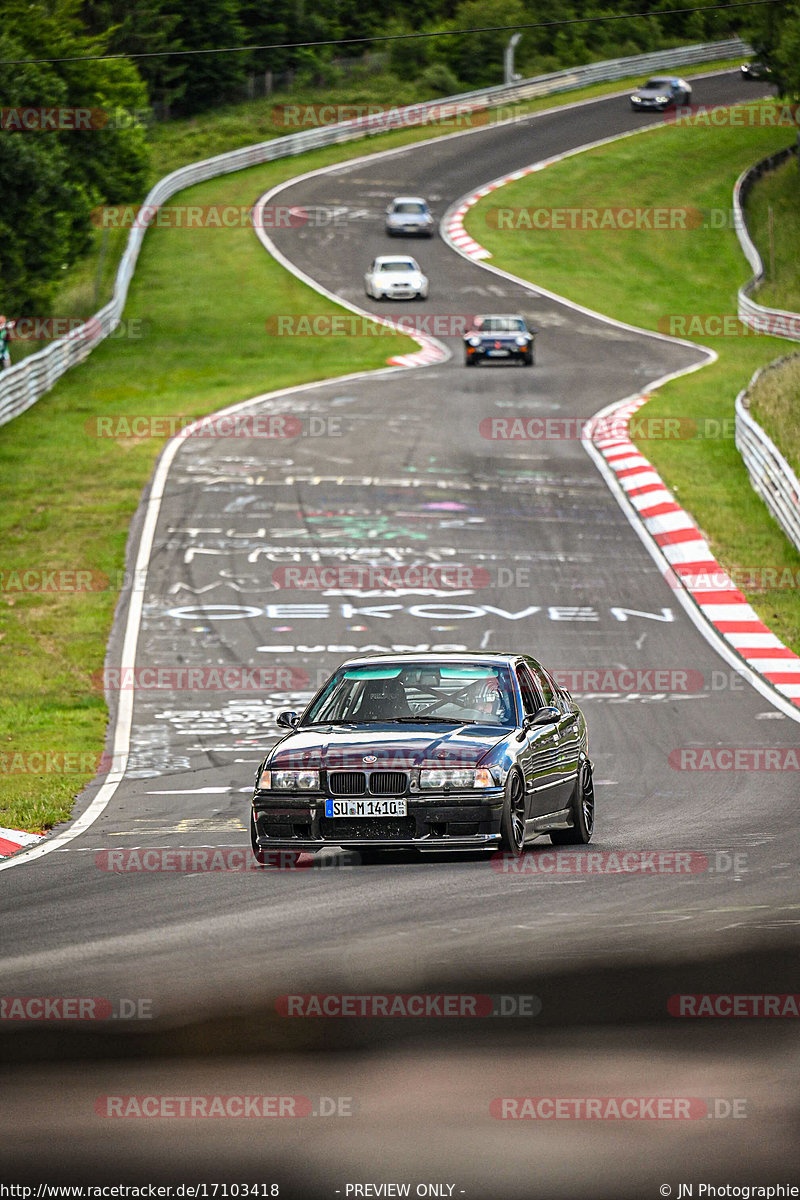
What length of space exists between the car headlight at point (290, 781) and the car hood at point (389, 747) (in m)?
0.05

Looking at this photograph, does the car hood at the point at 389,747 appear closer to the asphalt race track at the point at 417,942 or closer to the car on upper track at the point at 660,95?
the asphalt race track at the point at 417,942

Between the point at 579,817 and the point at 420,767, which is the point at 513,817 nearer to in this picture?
the point at 420,767

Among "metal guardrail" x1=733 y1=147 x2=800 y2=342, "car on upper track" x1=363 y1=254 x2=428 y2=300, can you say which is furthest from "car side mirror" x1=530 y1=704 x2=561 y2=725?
"car on upper track" x1=363 y1=254 x2=428 y2=300

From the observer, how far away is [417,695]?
37.1 ft

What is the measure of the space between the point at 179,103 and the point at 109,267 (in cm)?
3187

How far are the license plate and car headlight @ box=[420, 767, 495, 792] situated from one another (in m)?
0.20

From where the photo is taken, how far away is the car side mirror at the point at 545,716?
11.1 meters

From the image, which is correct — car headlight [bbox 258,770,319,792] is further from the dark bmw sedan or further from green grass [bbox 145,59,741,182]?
green grass [bbox 145,59,741,182]

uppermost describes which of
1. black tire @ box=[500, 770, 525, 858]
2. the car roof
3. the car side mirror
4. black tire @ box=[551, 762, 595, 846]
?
the car roof

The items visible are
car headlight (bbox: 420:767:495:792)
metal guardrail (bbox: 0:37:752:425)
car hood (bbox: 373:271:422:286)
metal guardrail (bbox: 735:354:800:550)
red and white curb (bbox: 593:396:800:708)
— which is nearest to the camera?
car headlight (bbox: 420:767:495:792)

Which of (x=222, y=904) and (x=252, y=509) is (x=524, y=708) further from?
(x=252, y=509)

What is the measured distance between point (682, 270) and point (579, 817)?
49826mm

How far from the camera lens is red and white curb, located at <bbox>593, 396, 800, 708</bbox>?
793 inches

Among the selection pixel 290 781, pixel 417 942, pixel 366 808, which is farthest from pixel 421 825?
pixel 417 942
